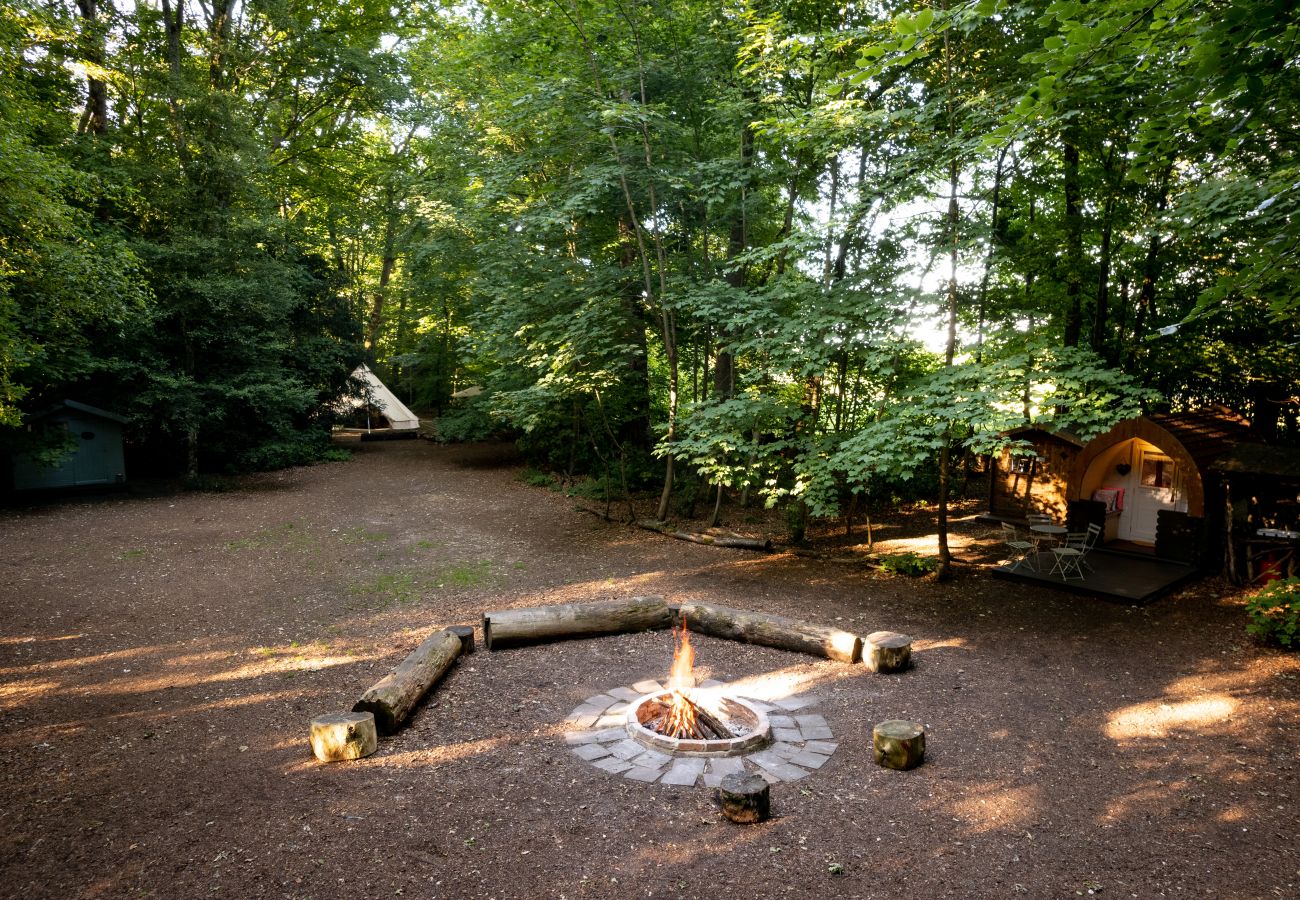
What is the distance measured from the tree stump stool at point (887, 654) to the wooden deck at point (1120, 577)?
458 centimetres

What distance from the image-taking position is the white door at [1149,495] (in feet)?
42.0

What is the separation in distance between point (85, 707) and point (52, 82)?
17.5 metres

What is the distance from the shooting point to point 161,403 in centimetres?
1695

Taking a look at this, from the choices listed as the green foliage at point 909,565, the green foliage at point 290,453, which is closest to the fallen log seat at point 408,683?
the green foliage at point 909,565

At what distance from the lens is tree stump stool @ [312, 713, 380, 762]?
18.5 feet

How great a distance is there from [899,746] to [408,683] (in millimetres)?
4481

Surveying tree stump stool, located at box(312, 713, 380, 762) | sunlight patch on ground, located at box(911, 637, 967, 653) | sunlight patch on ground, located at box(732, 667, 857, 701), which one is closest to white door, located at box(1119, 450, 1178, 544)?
sunlight patch on ground, located at box(911, 637, 967, 653)

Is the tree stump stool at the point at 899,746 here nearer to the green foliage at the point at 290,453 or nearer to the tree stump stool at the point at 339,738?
the tree stump stool at the point at 339,738

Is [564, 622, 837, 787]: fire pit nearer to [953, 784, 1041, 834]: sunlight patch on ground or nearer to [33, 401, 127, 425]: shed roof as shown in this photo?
[953, 784, 1041, 834]: sunlight patch on ground

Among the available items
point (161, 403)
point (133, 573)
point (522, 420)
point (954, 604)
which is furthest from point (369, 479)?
point (954, 604)

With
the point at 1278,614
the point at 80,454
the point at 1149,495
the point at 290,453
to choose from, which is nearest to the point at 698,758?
the point at 1278,614

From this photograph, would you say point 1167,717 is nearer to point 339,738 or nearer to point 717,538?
point 339,738

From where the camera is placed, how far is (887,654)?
7.69 metres

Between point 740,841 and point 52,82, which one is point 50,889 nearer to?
point 740,841
